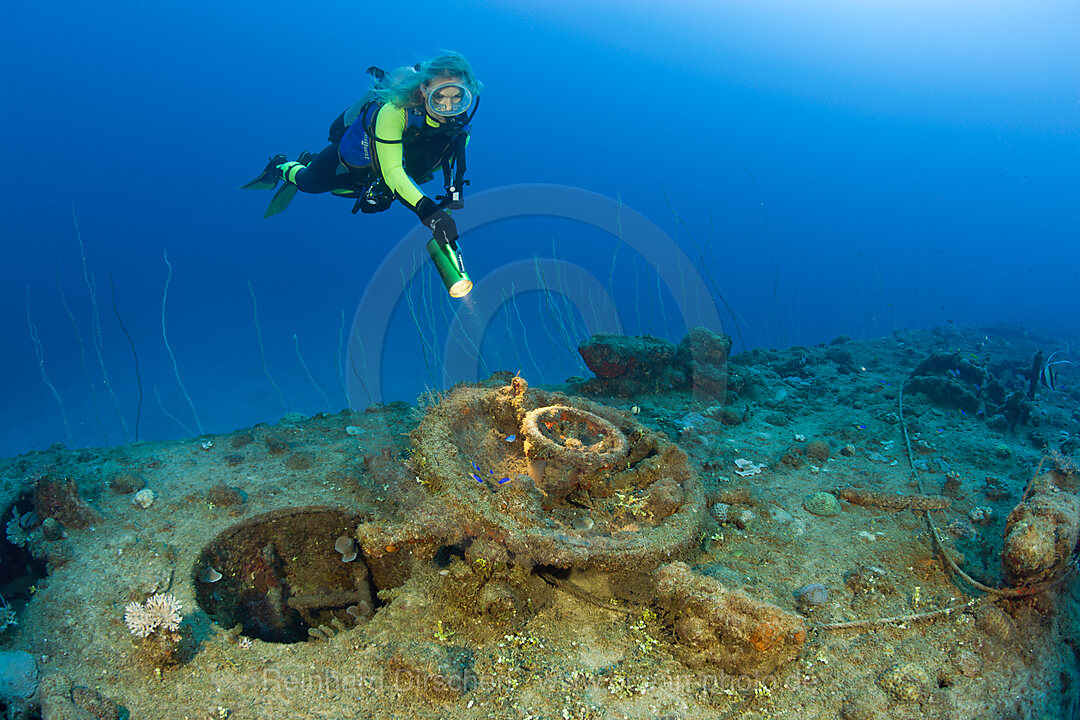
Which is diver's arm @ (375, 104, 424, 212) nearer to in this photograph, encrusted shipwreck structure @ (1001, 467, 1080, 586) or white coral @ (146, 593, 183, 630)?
white coral @ (146, 593, 183, 630)

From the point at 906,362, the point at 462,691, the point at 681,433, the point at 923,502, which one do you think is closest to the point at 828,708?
the point at 462,691

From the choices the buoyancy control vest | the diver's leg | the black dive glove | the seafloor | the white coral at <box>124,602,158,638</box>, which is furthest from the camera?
the diver's leg

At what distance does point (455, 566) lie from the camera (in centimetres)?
391

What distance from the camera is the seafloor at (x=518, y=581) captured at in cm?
333

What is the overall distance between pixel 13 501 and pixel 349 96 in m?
103

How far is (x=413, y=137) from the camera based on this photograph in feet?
18.3

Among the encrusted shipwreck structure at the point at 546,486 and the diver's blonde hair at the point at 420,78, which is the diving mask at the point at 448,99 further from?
the encrusted shipwreck structure at the point at 546,486

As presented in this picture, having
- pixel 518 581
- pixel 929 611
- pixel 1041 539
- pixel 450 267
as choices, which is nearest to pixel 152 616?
pixel 518 581

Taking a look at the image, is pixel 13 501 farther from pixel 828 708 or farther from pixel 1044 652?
pixel 1044 652

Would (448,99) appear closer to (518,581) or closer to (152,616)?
(518,581)

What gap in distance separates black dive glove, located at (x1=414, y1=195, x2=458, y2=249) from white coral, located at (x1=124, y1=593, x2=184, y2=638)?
12.0 feet

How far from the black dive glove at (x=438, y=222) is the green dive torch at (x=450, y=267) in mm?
56

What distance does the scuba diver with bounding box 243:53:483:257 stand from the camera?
5.02 metres

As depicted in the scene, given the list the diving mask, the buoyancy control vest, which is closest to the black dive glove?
the buoyancy control vest
